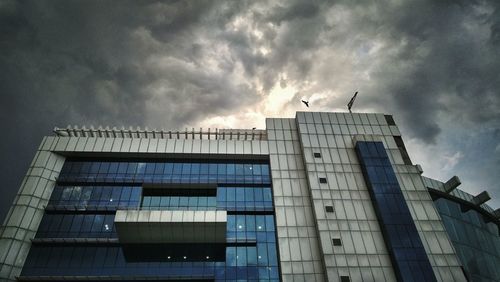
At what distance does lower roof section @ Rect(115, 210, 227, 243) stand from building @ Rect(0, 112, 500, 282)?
138 mm

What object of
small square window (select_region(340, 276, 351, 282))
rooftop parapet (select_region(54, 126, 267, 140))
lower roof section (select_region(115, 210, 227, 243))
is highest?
rooftop parapet (select_region(54, 126, 267, 140))

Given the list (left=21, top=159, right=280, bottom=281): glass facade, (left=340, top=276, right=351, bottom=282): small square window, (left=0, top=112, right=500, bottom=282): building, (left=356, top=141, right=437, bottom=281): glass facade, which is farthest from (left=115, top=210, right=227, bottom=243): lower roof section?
(left=356, top=141, right=437, bottom=281): glass facade

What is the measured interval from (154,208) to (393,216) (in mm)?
31466

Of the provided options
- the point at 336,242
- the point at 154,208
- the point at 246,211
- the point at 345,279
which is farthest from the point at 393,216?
the point at 154,208

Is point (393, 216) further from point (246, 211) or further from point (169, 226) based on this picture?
point (169, 226)

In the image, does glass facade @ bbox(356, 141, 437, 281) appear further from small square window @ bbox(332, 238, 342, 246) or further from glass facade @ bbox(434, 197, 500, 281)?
glass facade @ bbox(434, 197, 500, 281)

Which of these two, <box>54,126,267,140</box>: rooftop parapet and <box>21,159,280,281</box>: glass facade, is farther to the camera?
<box>54,126,267,140</box>: rooftop parapet

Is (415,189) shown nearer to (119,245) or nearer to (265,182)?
(265,182)

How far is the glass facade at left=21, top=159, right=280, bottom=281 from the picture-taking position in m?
33.0

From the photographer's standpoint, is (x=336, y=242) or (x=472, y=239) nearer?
(x=336, y=242)

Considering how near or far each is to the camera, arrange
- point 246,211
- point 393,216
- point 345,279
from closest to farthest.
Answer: point 345,279, point 393,216, point 246,211

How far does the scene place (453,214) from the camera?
42.5 metres

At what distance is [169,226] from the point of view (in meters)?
34.3

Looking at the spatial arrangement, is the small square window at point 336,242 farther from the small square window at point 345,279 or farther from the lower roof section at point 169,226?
the lower roof section at point 169,226
